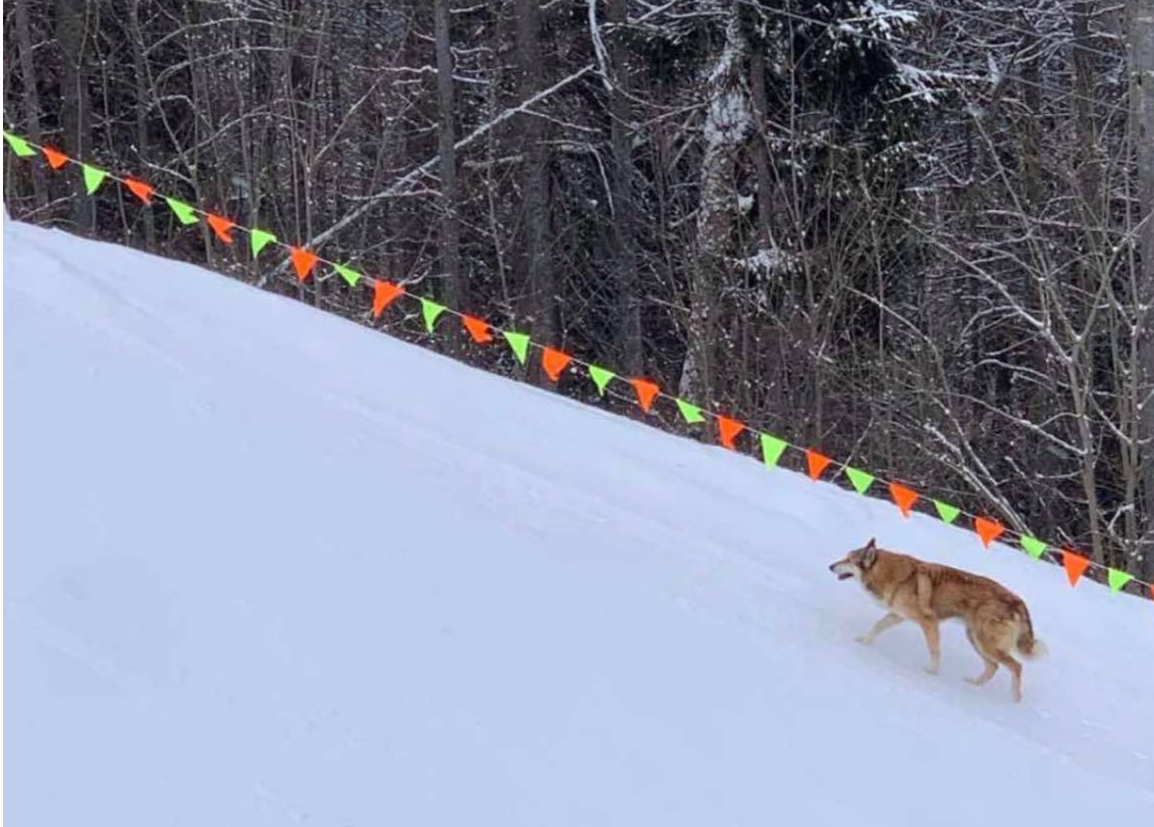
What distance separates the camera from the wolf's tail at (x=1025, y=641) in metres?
6.39

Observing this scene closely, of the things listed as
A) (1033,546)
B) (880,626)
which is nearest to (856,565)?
(880,626)

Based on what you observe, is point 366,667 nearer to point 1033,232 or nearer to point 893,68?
point 1033,232

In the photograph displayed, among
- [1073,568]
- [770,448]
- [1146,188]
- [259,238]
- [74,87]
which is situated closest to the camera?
[1073,568]

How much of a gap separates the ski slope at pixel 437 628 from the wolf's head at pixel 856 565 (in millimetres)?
270

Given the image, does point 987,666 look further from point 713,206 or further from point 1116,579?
point 713,206

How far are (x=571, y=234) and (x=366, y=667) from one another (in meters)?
17.1

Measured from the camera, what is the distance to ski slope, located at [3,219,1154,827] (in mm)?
3945

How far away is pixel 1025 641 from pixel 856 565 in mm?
921

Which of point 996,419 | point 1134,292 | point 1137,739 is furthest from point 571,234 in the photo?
point 1137,739

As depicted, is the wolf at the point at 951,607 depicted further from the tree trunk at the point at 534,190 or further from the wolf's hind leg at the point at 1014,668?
the tree trunk at the point at 534,190

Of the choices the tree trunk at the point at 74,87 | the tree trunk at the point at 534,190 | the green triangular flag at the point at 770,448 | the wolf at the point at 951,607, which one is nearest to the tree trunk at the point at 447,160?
the tree trunk at the point at 534,190

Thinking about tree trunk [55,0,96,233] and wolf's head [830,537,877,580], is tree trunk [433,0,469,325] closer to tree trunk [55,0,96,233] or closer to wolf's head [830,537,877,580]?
tree trunk [55,0,96,233]

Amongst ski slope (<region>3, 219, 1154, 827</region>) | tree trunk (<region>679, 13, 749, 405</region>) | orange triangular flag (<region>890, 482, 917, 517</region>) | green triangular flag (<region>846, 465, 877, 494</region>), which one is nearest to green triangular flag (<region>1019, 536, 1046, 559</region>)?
ski slope (<region>3, 219, 1154, 827</region>)

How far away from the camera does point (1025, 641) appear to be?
641cm
